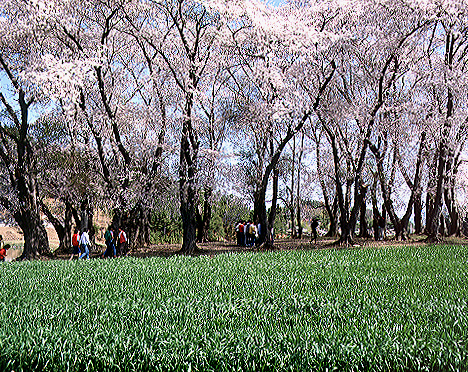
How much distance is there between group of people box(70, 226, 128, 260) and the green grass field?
28.2 feet

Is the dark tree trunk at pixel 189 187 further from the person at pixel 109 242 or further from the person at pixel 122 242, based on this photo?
the person at pixel 109 242

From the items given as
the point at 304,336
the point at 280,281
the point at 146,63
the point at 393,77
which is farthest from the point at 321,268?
the point at 146,63

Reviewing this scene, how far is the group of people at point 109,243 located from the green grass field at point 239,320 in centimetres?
861

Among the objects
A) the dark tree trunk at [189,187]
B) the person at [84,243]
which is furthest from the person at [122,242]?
the dark tree trunk at [189,187]

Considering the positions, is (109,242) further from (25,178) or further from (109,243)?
(25,178)

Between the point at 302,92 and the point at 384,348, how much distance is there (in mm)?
17166

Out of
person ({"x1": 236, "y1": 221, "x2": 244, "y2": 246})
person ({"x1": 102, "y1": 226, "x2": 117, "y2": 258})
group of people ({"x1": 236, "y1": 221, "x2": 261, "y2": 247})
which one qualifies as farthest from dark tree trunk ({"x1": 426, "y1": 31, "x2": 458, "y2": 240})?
person ({"x1": 102, "y1": 226, "x2": 117, "y2": 258})

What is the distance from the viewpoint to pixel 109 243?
17797mm

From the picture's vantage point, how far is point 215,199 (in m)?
23.1

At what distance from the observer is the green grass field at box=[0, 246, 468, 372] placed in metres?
3.82

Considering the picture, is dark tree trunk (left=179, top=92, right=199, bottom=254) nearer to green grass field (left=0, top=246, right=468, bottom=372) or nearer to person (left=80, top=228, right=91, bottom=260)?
person (left=80, top=228, right=91, bottom=260)

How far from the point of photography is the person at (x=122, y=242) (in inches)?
725

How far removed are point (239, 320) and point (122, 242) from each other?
14.6m

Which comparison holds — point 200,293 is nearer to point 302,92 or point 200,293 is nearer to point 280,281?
point 280,281
